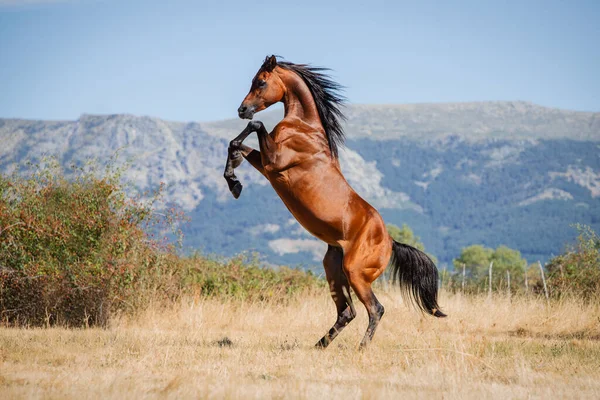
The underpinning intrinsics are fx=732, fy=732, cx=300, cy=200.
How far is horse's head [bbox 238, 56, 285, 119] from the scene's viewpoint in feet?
28.9

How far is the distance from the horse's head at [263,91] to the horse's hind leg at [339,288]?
205 centimetres

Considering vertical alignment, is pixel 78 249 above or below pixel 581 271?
above

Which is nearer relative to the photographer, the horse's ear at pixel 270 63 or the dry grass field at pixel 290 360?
the dry grass field at pixel 290 360

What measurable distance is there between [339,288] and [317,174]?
1.66m

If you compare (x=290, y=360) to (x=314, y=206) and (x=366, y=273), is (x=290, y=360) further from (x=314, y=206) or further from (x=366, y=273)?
(x=314, y=206)

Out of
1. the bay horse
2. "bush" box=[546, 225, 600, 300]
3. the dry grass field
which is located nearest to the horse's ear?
the bay horse

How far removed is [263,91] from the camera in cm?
891

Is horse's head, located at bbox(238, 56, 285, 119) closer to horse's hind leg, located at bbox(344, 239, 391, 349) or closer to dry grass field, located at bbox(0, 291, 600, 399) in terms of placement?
horse's hind leg, located at bbox(344, 239, 391, 349)

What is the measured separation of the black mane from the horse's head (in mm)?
310

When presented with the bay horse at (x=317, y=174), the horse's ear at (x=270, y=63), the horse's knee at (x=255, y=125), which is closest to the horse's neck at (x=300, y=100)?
the bay horse at (x=317, y=174)

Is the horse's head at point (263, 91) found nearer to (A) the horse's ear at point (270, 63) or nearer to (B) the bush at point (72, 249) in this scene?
(A) the horse's ear at point (270, 63)

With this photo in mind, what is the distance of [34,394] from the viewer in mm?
5750

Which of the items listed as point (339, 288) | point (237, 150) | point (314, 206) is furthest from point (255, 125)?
point (339, 288)

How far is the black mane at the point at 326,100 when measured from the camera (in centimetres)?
934
